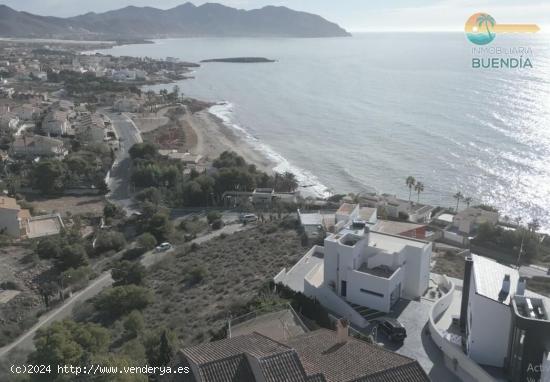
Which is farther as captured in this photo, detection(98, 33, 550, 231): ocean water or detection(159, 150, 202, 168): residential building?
detection(159, 150, 202, 168): residential building

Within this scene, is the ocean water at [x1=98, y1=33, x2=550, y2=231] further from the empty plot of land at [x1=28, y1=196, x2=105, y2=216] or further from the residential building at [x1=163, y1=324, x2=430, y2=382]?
the residential building at [x1=163, y1=324, x2=430, y2=382]

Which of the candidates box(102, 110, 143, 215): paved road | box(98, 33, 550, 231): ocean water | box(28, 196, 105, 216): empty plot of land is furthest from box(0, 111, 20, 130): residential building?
box(98, 33, 550, 231): ocean water

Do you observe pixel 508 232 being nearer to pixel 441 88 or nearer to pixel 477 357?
pixel 477 357

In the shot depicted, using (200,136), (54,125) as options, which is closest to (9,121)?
(54,125)

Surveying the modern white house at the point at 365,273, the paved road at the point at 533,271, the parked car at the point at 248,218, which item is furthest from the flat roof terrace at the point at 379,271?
the parked car at the point at 248,218

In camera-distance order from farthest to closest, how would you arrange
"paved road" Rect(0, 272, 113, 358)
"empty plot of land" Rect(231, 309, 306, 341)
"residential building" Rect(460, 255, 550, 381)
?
"paved road" Rect(0, 272, 113, 358)
"empty plot of land" Rect(231, 309, 306, 341)
"residential building" Rect(460, 255, 550, 381)

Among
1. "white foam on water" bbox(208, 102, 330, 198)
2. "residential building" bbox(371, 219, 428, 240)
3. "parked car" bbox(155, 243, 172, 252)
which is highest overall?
"residential building" bbox(371, 219, 428, 240)

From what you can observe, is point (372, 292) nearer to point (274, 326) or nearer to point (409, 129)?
point (274, 326)
